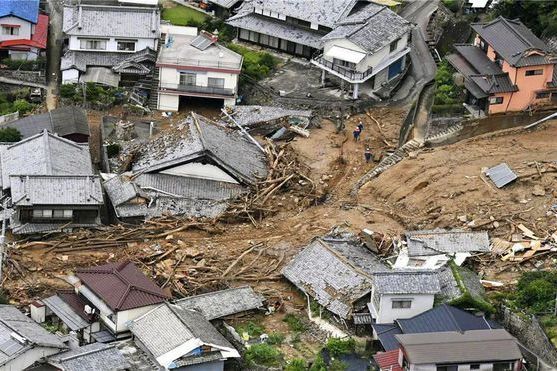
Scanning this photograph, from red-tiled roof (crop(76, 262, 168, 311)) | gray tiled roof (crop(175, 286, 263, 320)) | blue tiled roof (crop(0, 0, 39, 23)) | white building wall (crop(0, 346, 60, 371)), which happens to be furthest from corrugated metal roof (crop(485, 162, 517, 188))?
blue tiled roof (crop(0, 0, 39, 23))

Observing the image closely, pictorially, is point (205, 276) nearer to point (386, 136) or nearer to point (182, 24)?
point (386, 136)

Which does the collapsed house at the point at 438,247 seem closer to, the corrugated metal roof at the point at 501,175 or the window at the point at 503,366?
the corrugated metal roof at the point at 501,175

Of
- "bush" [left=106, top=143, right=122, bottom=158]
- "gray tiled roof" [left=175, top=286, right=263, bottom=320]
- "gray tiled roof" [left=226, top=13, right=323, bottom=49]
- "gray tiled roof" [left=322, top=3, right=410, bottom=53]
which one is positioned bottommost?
"gray tiled roof" [left=175, top=286, right=263, bottom=320]

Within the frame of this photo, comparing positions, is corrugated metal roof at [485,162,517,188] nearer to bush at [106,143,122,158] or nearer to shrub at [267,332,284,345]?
shrub at [267,332,284,345]

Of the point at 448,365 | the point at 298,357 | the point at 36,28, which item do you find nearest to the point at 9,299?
the point at 298,357

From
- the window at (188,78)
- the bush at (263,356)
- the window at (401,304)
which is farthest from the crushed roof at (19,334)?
the window at (188,78)

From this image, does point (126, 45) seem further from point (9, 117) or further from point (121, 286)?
point (121, 286)
